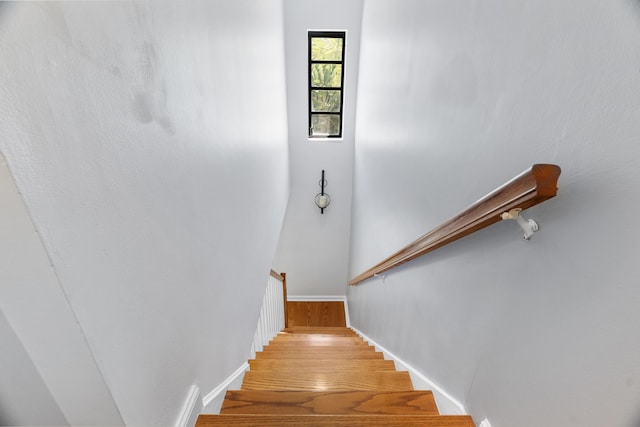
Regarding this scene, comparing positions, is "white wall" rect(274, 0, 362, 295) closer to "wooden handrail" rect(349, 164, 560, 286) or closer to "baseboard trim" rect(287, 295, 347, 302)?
"baseboard trim" rect(287, 295, 347, 302)

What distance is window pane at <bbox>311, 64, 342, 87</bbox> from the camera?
378cm

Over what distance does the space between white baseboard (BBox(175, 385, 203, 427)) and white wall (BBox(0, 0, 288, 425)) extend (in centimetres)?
3

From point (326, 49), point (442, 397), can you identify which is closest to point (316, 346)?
point (442, 397)

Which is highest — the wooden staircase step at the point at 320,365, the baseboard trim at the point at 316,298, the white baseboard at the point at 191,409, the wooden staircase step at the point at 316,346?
the white baseboard at the point at 191,409

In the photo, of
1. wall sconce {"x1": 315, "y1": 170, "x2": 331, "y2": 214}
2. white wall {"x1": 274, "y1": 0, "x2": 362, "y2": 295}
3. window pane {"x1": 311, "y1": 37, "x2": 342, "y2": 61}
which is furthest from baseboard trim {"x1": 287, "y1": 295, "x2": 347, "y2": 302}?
window pane {"x1": 311, "y1": 37, "x2": 342, "y2": 61}

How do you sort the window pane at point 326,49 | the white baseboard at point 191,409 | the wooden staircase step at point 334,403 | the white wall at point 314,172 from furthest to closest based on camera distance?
1. the window pane at point 326,49
2. the white wall at point 314,172
3. the wooden staircase step at point 334,403
4. the white baseboard at point 191,409

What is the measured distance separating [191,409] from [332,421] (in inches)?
18.8

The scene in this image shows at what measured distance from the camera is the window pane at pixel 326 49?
12.0 ft

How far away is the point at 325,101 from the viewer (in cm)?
397

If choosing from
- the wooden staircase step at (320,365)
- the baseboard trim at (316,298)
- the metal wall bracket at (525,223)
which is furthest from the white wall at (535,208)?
the baseboard trim at (316,298)

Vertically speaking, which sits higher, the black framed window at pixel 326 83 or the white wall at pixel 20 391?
→ the black framed window at pixel 326 83

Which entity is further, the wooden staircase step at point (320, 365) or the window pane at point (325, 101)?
the window pane at point (325, 101)

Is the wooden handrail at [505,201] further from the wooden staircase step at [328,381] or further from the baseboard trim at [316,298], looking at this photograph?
the baseboard trim at [316,298]

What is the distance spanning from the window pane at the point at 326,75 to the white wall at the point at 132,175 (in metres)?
2.70
